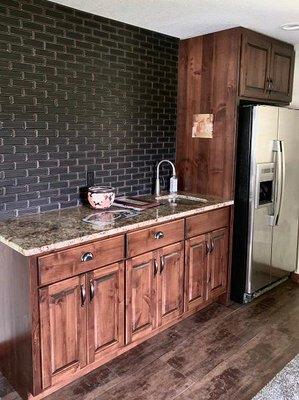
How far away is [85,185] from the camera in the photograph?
270cm

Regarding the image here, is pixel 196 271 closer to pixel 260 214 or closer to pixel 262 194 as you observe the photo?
pixel 260 214

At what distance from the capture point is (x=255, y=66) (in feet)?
9.80

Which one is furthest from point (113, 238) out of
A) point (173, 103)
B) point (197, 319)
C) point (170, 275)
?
point (173, 103)

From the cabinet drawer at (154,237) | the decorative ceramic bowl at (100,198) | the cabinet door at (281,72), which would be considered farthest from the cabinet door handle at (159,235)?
the cabinet door at (281,72)

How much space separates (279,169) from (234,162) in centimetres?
44

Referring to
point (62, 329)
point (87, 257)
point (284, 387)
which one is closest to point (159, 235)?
point (87, 257)

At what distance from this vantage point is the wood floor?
206 cm

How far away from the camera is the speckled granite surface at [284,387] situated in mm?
2020

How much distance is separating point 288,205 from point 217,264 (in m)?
0.95

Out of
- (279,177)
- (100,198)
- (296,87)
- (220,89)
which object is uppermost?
(296,87)

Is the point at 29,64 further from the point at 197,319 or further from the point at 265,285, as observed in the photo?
the point at 265,285

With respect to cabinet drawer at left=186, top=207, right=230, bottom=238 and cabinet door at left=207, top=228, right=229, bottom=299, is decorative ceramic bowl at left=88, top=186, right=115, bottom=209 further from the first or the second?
cabinet door at left=207, top=228, right=229, bottom=299

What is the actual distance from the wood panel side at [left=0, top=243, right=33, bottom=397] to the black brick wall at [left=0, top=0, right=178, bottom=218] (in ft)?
1.55

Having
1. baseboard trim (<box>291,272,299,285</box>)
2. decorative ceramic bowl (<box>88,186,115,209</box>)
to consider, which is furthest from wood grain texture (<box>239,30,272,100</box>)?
baseboard trim (<box>291,272,299,285</box>)
